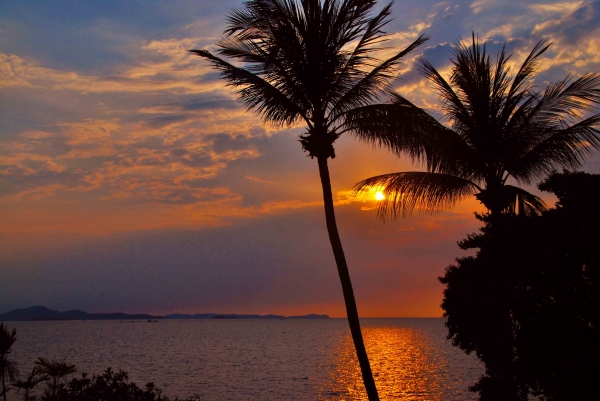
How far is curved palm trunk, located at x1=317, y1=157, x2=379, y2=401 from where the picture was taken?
1115 cm

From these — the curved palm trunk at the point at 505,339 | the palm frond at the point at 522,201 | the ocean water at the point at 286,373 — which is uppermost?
the palm frond at the point at 522,201

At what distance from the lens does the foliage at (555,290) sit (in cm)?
1505

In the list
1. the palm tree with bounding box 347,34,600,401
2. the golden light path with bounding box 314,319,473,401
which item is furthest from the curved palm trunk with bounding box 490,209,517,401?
the golden light path with bounding box 314,319,473,401

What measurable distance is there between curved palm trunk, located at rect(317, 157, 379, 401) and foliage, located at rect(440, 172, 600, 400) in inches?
184

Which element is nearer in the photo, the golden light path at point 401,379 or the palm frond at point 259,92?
the palm frond at point 259,92

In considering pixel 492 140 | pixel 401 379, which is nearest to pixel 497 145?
pixel 492 140

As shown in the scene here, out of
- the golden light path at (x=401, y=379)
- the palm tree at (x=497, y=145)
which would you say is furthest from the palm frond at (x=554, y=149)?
the golden light path at (x=401, y=379)

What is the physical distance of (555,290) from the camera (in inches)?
642

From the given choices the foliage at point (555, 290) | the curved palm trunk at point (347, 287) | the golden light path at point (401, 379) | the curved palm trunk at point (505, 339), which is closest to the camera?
the curved palm trunk at point (347, 287)

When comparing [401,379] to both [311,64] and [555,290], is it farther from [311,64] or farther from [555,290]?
[311,64]

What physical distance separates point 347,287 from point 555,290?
8.23m

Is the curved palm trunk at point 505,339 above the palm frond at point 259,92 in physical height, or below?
below

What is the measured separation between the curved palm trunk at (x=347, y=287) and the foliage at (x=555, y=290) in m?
4.68

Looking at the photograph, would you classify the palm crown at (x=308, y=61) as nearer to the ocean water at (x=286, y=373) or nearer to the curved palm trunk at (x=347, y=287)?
the curved palm trunk at (x=347, y=287)
